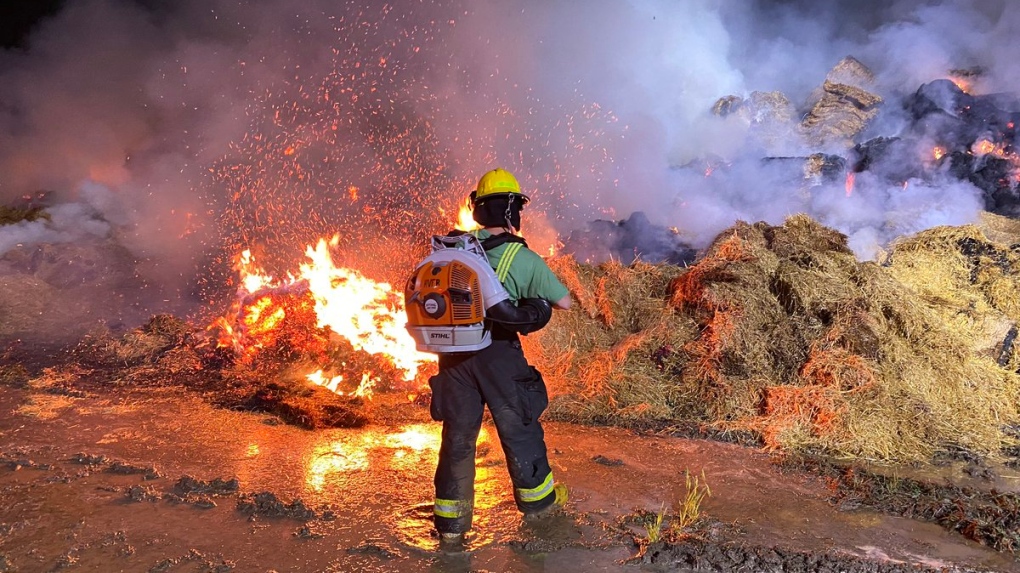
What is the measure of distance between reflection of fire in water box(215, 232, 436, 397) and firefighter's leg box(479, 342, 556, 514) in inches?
125

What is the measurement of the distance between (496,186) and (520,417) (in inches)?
→ 52.0

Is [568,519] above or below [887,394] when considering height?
below

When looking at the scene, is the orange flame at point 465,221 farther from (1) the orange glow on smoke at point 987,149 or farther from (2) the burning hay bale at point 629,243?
(1) the orange glow on smoke at point 987,149

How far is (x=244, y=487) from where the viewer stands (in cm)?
404

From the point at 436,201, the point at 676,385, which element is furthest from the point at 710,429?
the point at 436,201

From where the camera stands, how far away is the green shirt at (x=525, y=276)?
3303mm

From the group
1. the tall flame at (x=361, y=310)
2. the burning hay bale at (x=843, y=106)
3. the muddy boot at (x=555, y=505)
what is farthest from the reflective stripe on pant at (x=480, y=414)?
the burning hay bale at (x=843, y=106)

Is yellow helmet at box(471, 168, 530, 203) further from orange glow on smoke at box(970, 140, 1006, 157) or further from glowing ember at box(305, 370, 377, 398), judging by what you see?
orange glow on smoke at box(970, 140, 1006, 157)

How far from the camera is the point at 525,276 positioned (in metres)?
3.32

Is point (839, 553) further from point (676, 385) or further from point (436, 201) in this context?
point (436, 201)

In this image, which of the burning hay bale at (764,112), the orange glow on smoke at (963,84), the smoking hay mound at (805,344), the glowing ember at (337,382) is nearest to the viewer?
the smoking hay mound at (805,344)

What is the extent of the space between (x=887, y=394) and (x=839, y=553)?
2.62 metres

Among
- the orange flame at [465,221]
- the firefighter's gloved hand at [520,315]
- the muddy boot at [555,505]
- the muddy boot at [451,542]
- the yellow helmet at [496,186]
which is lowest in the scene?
the muddy boot at [451,542]

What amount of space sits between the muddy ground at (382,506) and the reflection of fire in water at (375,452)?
2 cm
